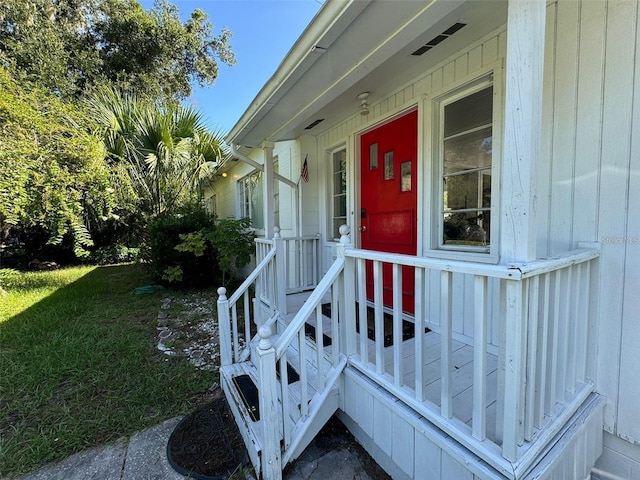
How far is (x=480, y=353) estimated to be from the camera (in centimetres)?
121

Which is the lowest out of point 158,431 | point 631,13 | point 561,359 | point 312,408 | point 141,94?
point 158,431

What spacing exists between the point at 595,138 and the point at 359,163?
2139 mm

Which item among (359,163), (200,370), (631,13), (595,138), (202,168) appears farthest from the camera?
(202,168)

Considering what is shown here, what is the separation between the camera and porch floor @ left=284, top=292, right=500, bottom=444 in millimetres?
1547

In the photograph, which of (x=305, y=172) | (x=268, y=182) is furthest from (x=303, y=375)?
(x=305, y=172)

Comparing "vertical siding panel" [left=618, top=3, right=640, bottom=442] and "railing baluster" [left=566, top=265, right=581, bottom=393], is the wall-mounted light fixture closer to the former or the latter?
"vertical siding panel" [left=618, top=3, right=640, bottom=442]

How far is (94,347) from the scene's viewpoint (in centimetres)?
343

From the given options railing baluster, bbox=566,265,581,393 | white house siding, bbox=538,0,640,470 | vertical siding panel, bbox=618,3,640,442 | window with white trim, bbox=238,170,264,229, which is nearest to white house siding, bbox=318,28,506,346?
white house siding, bbox=538,0,640,470

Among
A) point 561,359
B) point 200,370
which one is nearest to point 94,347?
point 200,370

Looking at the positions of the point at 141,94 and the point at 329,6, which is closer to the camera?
the point at 329,6

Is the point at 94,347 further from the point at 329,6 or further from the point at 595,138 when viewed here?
the point at 595,138

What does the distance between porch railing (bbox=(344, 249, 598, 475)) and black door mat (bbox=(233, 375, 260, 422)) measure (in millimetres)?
783

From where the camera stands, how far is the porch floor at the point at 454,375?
1547 millimetres

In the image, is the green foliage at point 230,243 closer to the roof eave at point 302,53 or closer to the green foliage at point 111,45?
the roof eave at point 302,53
